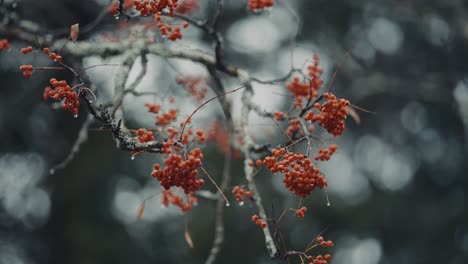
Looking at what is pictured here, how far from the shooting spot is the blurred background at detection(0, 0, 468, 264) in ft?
26.3

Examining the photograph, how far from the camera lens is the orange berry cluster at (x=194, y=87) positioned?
4.70 metres

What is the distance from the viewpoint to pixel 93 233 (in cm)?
877

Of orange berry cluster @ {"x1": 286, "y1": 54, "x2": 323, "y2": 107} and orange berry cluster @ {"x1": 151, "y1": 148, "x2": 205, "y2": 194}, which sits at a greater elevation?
orange berry cluster @ {"x1": 151, "y1": 148, "x2": 205, "y2": 194}

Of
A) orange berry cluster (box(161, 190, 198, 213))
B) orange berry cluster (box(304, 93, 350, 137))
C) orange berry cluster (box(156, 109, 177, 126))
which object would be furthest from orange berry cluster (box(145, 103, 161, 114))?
orange berry cluster (box(304, 93, 350, 137))

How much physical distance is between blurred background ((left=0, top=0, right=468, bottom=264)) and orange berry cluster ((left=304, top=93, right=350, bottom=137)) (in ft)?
16.6

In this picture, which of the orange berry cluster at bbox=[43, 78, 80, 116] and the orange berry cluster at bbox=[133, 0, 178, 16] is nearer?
the orange berry cluster at bbox=[43, 78, 80, 116]

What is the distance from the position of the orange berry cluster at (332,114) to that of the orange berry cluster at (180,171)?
0.67 meters

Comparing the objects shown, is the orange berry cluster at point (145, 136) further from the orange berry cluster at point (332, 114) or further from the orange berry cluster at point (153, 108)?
the orange berry cluster at point (153, 108)

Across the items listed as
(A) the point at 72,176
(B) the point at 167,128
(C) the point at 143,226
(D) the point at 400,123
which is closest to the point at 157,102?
(B) the point at 167,128

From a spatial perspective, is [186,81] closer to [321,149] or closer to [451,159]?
[321,149]

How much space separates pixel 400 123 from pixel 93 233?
5568 mm

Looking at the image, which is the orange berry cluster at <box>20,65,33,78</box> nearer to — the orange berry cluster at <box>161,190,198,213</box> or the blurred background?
the orange berry cluster at <box>161,190,198,213</box>

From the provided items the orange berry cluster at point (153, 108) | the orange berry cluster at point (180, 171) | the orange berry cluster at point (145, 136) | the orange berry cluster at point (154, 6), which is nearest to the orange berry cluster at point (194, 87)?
the orange berry cluster at point (153, 108)

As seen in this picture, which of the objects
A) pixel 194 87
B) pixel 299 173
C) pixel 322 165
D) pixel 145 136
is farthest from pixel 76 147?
pixel 322 165
